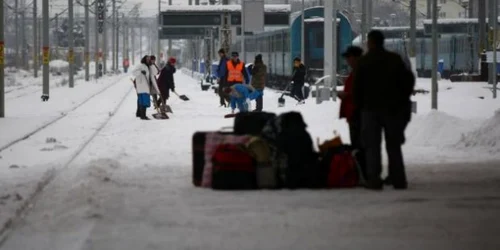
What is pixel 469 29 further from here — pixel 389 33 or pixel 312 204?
pixel 312 204

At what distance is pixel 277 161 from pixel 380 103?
1335mm

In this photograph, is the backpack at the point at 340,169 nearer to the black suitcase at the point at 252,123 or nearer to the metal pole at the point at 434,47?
the black suitcase at the point at 252,123

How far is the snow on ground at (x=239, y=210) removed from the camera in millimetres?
9609

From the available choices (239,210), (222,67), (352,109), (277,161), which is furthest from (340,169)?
(222,67)

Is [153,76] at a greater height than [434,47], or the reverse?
[434,47]

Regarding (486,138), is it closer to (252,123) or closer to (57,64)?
(252,123)

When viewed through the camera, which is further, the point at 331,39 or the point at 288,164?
the point at 331,39

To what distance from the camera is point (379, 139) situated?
13.1 meters

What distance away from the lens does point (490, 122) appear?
63.6ft

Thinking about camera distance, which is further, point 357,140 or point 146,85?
point 146,85

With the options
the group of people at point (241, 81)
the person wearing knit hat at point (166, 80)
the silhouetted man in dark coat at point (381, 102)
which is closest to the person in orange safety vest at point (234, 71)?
the group of people at point (241, 81)

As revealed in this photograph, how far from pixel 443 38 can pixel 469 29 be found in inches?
183

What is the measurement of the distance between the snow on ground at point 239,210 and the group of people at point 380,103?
33 cm

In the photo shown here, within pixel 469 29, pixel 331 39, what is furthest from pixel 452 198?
pixel 469 29
